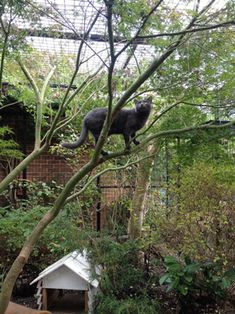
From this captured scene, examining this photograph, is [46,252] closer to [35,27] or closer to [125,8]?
[35,27]


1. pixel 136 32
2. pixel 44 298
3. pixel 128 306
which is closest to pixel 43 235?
pixel 44 298

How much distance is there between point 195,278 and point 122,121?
6.26ft

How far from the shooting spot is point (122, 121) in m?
3.38

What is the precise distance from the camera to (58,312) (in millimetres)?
4238

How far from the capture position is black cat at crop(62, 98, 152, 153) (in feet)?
10.8

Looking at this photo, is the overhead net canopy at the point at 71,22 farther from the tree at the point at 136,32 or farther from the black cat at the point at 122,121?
the black cat at the point at 122,121

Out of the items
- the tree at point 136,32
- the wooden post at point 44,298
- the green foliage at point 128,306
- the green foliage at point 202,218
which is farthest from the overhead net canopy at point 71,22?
the wooden post at point 44,298

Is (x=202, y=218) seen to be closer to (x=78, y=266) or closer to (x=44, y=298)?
(x=78, y=266)

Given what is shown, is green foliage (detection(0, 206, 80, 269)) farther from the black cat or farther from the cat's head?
the cat's head

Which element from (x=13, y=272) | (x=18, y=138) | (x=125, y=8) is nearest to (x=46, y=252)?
(x=13, y=272)

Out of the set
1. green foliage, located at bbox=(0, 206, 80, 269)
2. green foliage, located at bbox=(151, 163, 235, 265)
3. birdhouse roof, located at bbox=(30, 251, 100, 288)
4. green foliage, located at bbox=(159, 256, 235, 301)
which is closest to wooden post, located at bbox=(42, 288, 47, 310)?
birdhouse roof, located at bbox=(30, 251, 100, 288)

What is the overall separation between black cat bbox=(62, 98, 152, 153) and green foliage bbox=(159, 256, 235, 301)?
1481 millimetres

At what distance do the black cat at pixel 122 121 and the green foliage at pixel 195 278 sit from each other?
4.86ft

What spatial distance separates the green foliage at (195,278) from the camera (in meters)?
3.76
